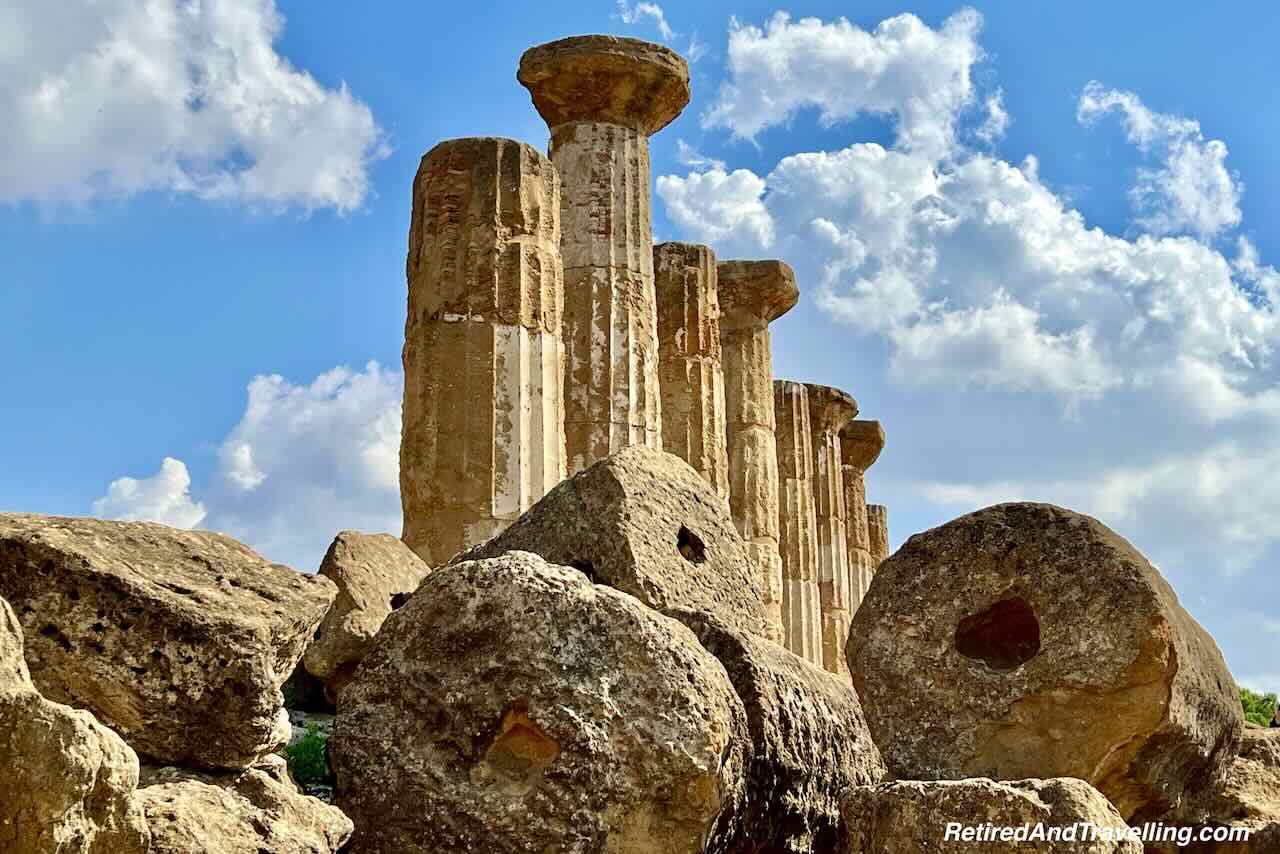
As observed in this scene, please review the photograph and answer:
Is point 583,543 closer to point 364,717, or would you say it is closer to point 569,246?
point 364,717

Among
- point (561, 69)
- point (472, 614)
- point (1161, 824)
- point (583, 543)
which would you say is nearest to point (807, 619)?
point (561, 69)

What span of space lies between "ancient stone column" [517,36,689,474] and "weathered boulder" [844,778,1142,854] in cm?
790

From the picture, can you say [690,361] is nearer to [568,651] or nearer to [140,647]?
[568,651]

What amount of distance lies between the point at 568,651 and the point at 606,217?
8.92 m

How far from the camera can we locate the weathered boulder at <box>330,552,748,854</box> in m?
5.05

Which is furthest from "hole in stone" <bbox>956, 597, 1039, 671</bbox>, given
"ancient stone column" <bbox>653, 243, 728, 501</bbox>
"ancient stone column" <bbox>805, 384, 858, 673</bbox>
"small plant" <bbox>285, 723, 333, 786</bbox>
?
"ancient stone column" <bbox>805, 384, 858, 673</bbox>

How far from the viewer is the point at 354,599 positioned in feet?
31.5

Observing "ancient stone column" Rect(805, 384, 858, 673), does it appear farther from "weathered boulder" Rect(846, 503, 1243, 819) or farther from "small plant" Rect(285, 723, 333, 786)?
"small plant" Rect(285, 723, 333, 786)

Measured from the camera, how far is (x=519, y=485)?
11406 mm

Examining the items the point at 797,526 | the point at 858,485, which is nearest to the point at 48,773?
the point at 797,526

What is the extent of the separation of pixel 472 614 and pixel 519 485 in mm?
6080

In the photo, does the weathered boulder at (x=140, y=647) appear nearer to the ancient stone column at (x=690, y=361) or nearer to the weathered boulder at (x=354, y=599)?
the weathered boulder at (x=354, y=599)

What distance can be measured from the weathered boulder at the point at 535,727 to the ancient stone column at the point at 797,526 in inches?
573

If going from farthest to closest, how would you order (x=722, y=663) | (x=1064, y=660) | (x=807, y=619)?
(x=807, y=619) < (x=1064, y=660) < (x=722, y=663)
